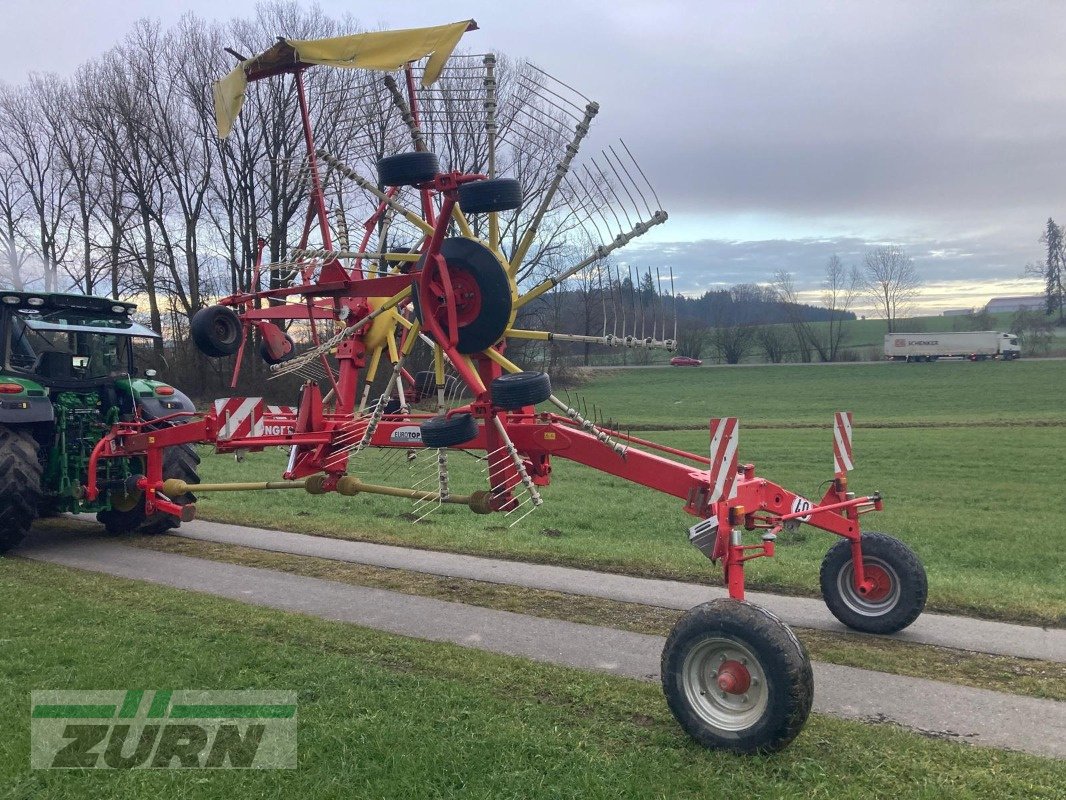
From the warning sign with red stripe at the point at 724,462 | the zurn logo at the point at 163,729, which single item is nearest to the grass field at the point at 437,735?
the zurn logo at the point at 163,729

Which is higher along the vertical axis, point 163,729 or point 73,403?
point 73,403

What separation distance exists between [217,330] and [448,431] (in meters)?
3.49

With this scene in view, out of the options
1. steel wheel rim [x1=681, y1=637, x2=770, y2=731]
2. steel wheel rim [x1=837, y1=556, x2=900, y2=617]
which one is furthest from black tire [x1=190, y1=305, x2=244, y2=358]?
steel wheel rim [x1=837, y1=556, x2=900, y2=617]

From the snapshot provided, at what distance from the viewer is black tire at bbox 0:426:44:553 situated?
9250 millimetres

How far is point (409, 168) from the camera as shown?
5691mm

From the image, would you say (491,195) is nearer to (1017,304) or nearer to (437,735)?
(437,735)

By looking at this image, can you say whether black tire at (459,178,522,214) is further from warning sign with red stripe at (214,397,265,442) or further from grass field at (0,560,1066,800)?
warning sign with red stripe at (214,397,265,442)

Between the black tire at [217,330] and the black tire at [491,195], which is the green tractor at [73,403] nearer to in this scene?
the black tire at [217,330]

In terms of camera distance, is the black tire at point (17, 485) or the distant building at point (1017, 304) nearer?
the black tire at point (17, 485)

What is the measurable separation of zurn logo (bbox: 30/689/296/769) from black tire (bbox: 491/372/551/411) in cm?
212

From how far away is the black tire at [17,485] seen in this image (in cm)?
925

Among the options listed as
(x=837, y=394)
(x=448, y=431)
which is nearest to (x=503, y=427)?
(x=448, y=431)

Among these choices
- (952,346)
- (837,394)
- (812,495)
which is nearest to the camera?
(812,495)

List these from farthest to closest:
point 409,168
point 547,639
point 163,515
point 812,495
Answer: point 812,495
point 163,515
point 547,639
point 409,168
